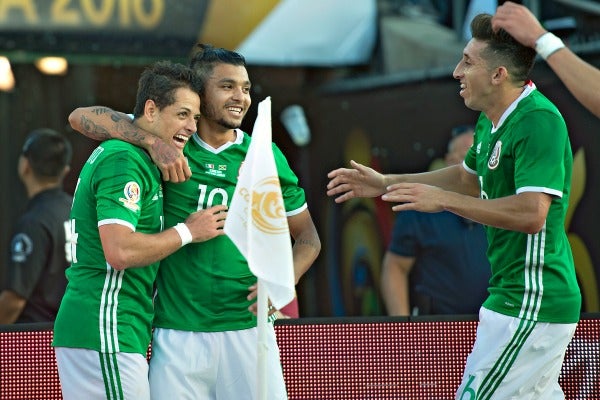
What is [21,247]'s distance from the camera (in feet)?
27.9

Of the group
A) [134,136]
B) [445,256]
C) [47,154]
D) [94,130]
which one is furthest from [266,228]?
[47,154]

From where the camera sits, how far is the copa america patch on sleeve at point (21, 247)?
27.3ft

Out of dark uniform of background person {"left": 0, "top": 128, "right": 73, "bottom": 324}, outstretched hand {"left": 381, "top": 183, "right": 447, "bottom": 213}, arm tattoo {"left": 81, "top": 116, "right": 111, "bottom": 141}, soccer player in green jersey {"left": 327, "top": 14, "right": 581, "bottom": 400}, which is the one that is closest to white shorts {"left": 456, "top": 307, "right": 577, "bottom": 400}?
soccer player in green jersey {"left": 327, "top": 14, "right": 581, "bottom": 400}

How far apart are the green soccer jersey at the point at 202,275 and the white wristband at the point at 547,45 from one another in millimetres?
1534

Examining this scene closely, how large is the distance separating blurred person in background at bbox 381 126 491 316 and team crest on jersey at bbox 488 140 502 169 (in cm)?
288

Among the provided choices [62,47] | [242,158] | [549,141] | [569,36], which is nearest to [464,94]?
[549,141]

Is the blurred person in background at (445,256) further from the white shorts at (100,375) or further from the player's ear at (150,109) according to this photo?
the white shorts at (100,375)

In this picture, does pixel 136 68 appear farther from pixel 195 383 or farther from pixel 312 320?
pixel 195 383

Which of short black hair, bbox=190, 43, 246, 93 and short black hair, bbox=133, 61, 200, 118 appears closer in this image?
short black hair, bbox=133, 61, 200, 118

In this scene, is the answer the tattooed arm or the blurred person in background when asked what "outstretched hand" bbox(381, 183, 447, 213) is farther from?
the blurred person in background

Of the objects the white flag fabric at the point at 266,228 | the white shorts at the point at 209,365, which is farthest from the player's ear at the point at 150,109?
the white shorts at the point at 209,365

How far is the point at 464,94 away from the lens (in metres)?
5.21

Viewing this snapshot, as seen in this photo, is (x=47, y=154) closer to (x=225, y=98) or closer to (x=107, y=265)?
(x=225, y=98)

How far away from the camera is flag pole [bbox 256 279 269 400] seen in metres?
4.61
